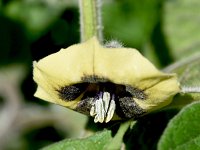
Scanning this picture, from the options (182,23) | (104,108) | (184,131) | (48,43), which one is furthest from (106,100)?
(182,23)

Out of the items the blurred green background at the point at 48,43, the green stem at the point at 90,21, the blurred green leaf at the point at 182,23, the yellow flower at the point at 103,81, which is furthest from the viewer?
the blurred green leaf at the point at 182,23

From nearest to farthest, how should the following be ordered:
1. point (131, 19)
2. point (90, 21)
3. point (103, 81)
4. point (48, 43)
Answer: point (103, 81) → point (90, 21) → point (48, 43) → point (131, 19)

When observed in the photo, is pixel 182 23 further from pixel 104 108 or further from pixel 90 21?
pixel 104 108

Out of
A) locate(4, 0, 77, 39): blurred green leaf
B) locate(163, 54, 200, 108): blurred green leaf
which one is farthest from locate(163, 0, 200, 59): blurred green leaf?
locate(163, 54, 200, 108): blurred green leaf

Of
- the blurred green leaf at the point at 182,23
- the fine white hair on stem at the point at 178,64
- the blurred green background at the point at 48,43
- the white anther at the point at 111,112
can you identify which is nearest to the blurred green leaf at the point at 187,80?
the fine white hair on stem at the point at 178,64

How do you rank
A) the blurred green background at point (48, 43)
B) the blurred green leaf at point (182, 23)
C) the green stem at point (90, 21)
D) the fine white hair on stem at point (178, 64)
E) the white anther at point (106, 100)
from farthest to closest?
the blurred green leaf at point (182, 23)
the blurred green background at point (48, 43)
the fine white hair on stem at point (178, 64)
the green stem at point (90, 21)
the white anther at point (106, 100)

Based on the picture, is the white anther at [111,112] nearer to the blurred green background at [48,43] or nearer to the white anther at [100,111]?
the white anther at [100,111]

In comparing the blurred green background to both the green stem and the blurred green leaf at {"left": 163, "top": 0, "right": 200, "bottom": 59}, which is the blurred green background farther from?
the green stem
